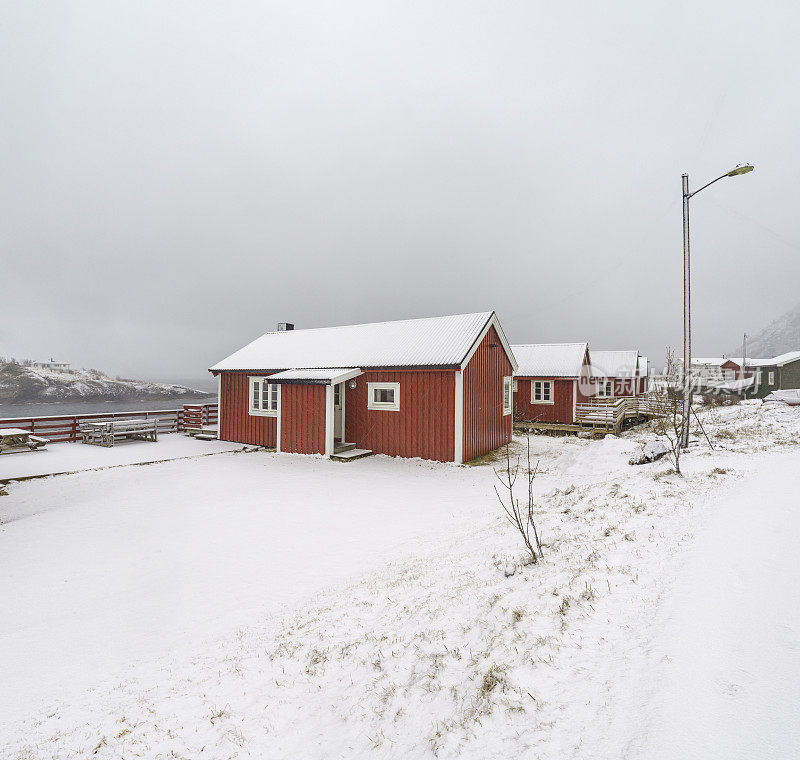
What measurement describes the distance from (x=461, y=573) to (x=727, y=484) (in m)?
5.10

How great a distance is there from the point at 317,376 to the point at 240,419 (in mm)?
5665

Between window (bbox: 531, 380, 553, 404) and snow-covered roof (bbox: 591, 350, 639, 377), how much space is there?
8.82 meters

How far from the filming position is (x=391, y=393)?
15.2 metres

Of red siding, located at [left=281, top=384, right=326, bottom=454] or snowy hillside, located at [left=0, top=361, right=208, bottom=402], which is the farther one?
snowy hillside, located at [left=0, top=361, right=208, bottom=402]

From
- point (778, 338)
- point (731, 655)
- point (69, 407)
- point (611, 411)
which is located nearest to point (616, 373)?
point (611, 411)

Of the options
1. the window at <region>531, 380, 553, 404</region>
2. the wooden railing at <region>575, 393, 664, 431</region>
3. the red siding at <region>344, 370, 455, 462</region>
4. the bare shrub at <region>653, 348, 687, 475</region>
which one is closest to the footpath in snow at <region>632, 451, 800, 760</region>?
the bare shrub at <region>653, 348, 687, 475</region>

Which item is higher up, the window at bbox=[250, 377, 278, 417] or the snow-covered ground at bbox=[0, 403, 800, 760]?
the window at bbox=[250, 377, 278, 417]

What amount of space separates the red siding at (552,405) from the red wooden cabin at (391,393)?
Answer: 6863mm

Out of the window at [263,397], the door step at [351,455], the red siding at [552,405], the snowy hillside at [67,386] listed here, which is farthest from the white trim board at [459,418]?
the snowy hillside at [67,386]

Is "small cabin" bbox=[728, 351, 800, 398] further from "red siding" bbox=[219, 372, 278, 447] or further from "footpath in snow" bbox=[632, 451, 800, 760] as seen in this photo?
"footpath in snow" bbox=[632, 451, 800, 760]

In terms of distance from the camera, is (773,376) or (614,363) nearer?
(614,363)

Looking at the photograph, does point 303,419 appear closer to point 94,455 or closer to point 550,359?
point 94,455

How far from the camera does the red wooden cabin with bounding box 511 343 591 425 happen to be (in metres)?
24.0

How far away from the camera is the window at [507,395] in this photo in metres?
18.0
